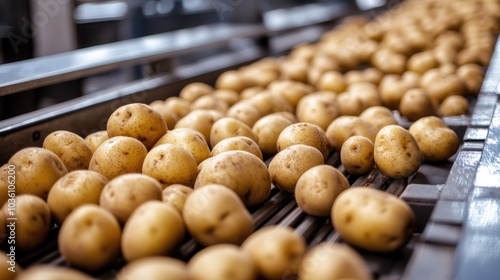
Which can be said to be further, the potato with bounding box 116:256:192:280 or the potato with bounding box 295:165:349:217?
the potato with bounding box 295:165:349:217

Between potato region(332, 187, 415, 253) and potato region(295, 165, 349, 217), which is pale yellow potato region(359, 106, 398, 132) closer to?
potato region(295, 165, 349, 217)

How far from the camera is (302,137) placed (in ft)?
4.67

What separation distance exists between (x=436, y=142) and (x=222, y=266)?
96cm

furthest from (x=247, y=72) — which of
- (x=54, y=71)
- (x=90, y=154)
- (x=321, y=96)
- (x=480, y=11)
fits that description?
(x=480, y=11)

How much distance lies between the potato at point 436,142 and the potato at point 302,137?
11.7 inches

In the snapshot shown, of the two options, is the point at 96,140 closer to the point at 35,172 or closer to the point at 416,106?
the point at 35,172

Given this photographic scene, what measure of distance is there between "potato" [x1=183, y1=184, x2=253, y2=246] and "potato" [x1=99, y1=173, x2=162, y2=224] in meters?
0.09

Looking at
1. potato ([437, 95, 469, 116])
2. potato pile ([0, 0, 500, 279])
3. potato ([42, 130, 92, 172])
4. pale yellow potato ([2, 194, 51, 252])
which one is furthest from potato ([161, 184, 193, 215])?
potato ([437, 95, 469, 116])

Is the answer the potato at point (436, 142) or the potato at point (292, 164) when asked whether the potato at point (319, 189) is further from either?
the potato at point (436, 142)

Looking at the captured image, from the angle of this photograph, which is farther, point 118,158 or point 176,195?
point 118,158

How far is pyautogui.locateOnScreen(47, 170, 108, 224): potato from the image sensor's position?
1.06 metres

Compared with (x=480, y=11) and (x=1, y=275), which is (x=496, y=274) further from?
(x=480, y=11)

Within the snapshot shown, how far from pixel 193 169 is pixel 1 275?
0.50 metres

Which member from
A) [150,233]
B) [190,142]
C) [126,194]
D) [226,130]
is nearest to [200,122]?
[226,130]
